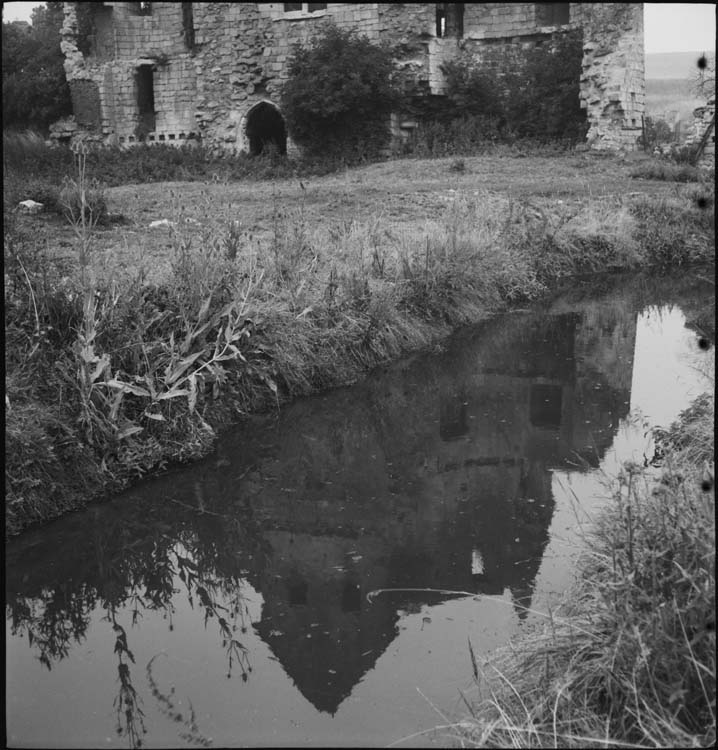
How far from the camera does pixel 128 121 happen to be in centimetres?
2617

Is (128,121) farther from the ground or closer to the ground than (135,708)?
farther from the ground

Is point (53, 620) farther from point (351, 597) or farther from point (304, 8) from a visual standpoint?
point (304, 8)

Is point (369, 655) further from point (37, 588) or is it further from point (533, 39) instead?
point (533, 39)

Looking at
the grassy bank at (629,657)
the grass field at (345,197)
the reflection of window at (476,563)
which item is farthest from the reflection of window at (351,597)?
the grass field at (345,197)

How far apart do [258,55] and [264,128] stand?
225 cm

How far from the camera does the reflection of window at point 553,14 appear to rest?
2395 centimetres

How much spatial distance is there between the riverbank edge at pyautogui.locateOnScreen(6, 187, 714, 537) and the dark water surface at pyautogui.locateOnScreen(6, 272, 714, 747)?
149mm

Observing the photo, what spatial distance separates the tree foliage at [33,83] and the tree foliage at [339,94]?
7.63 meters

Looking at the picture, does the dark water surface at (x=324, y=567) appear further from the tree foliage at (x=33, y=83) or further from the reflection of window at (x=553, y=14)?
→ the tree foliage at (x=33, y=83)

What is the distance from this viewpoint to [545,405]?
8094mm

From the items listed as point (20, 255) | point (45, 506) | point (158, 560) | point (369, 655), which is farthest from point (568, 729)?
point (20, 255)

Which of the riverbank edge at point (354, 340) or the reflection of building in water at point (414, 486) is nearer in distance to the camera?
the reflection of building in water at point (414, 486)

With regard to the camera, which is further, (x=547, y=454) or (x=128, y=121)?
(x=128, y=121)

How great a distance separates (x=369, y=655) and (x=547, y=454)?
119 inches
